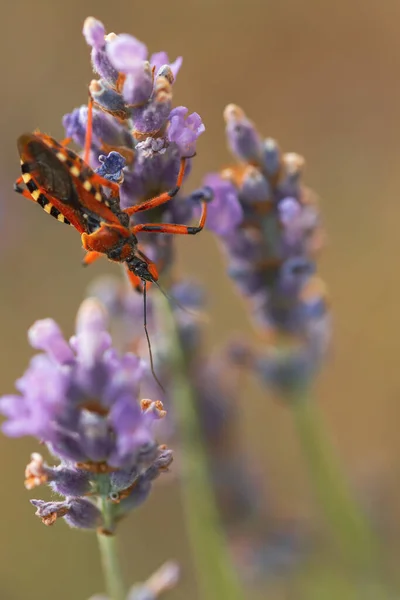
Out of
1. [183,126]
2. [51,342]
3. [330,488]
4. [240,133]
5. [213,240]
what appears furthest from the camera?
[213,240]

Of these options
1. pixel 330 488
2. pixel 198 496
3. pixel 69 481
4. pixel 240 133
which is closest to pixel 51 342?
pixel 69 481

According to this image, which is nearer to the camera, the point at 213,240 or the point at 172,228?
the point at 172,228

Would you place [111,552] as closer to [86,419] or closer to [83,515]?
[83,515]

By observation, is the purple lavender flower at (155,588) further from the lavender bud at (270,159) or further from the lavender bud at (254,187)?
the lavender bud at (270,159)

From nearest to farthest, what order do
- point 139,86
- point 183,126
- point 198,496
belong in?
point 139,86
point 183,126
point 198,496

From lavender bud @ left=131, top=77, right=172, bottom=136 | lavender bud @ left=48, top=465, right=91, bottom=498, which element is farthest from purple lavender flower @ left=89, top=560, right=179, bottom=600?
lavender bud @ left=131, top=77, right=172, bottom=136

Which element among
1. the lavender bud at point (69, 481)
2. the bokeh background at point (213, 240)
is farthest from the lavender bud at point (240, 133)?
the bokeh background at point (213, 240)

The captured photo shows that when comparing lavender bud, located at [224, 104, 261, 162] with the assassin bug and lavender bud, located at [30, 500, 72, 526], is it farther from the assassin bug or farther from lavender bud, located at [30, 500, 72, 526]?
lavender bud, located at [30, 500, 72, 526]

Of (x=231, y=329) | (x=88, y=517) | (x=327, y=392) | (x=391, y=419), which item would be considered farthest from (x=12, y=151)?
(x=88, y=517)
